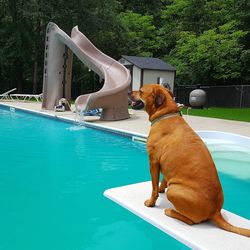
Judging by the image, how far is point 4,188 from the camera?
525 centimetres

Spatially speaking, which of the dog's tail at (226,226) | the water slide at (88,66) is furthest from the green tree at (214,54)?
the dog's tail at (226,226)

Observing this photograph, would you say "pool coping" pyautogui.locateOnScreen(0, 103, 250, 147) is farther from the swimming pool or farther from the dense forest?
the dense forest

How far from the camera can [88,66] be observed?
49.7ft

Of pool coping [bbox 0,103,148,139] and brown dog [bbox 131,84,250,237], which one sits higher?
brown dog [bbox 131,84,250,237]

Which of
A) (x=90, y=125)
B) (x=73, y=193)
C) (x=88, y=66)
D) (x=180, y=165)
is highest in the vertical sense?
(x=88, y=66)

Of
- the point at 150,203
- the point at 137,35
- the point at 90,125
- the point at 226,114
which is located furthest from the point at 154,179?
the point at 137,35

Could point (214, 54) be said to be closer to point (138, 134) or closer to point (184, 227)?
point (138, 134)

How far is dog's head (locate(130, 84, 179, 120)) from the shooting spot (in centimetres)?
298

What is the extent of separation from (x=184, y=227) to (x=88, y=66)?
13.1 meters

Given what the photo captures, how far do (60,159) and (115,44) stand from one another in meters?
22.3

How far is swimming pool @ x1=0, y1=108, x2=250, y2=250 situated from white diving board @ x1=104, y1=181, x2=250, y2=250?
0.68 m

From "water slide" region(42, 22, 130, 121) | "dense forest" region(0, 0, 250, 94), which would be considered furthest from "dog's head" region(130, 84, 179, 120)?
"dense forest" region(0, 0, 250, 94)

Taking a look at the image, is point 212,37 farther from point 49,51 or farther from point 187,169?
point 187,169

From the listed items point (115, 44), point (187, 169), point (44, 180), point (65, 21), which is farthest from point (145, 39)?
point (187, 169)
